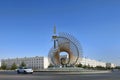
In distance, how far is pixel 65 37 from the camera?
74188mm

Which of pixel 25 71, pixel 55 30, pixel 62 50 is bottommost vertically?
pixel 25 71

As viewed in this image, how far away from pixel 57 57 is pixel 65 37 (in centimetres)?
785

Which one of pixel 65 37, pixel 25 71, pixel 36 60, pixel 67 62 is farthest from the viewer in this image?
pixel 36 60

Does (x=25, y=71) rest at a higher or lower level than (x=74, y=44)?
lower

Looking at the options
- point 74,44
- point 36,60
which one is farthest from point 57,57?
point 36,60

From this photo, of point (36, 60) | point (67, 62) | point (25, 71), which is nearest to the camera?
point (25, 71)

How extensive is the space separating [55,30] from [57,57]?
34.5 feet

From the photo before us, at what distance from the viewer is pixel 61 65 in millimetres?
78875

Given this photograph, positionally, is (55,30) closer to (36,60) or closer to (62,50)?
(62,50)

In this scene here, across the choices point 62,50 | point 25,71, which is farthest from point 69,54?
point 25,71

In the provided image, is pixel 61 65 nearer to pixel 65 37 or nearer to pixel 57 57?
pixel 57 57

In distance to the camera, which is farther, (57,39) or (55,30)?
(55,30)

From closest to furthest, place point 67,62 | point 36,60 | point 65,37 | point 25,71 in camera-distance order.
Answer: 1. point 25,71
2. point 65,37
3. point 67,62
4. point 36,60

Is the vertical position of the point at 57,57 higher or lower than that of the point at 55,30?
lower
